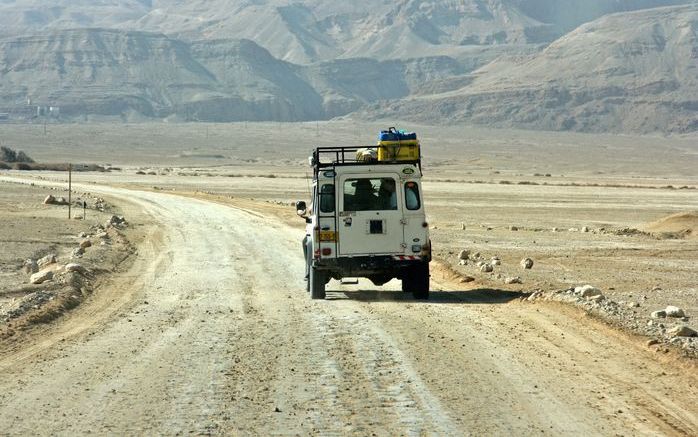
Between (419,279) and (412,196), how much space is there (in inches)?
53.8

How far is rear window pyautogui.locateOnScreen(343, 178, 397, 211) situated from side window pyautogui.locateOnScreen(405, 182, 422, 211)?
0.20 metres

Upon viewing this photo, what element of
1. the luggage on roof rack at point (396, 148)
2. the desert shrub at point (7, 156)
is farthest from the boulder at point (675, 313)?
the desert shrub at point (7, 156)

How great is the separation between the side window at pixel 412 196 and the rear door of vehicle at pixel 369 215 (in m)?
0.12

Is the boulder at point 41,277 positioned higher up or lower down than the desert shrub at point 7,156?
lower down

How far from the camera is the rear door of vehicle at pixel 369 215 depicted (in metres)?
18.5

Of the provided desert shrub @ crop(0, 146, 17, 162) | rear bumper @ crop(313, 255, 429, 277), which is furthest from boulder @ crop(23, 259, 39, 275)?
desert shrub @ crop(0, 146, 17, 162)

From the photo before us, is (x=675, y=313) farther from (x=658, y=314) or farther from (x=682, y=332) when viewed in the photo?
(x=682, y=332)

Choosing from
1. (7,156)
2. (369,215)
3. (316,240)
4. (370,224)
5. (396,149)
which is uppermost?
(7,156)

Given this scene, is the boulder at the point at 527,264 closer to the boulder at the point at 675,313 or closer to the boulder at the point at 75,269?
the boulder at the point at 675,313

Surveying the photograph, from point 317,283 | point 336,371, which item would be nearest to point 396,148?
point 317,283

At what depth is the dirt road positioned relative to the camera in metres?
9.67

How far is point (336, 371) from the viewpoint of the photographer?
11812 mm

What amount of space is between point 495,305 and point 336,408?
8.10m

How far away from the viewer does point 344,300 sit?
1878cm
